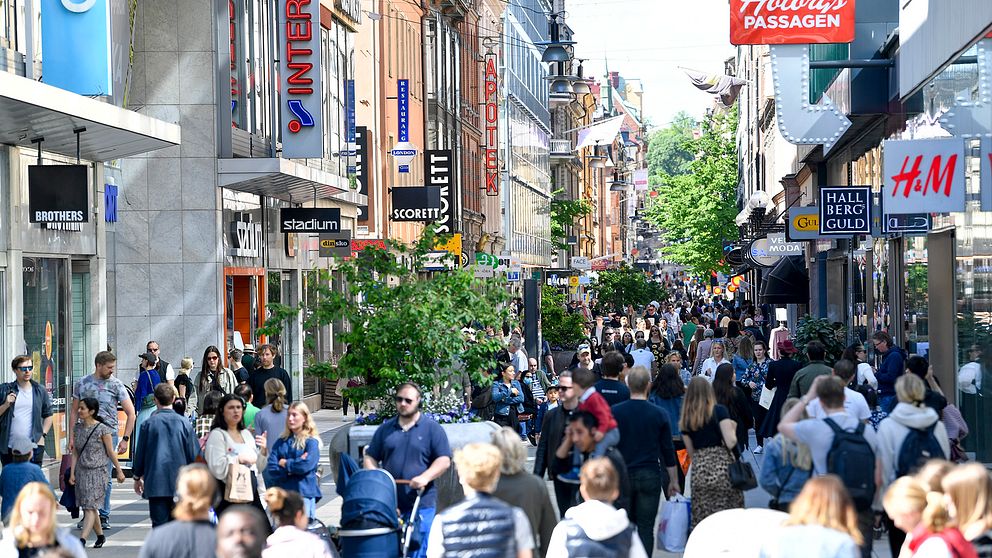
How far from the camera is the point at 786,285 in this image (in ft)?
132

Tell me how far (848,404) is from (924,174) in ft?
12.7

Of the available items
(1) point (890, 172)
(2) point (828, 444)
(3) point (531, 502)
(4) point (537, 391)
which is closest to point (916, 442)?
(2) point (828, 444)

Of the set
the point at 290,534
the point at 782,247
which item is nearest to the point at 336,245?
the point at 782,247

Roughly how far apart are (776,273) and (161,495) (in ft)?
97.2

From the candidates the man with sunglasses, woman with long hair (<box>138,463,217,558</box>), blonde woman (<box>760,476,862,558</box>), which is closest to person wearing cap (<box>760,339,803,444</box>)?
the man with sunglasses

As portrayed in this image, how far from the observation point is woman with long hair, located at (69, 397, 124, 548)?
14281 millimetres

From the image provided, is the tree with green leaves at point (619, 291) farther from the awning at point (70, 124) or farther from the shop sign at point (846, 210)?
the awning at point (70, 124)

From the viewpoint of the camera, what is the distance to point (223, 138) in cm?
2519

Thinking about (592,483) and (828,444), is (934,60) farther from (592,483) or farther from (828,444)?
(592,483)

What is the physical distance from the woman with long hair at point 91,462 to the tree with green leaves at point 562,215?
68.2 m

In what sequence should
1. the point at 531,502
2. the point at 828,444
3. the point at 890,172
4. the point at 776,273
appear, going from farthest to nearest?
the point at 776,273 < the point at 890,172 < the point at 828,444 < the point at 531,502

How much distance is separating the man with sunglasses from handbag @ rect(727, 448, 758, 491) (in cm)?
694

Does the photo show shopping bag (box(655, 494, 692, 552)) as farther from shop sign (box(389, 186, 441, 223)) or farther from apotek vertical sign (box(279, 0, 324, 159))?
shop sign (box(389, 186, 441, 223))

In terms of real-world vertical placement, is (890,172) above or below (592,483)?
above
